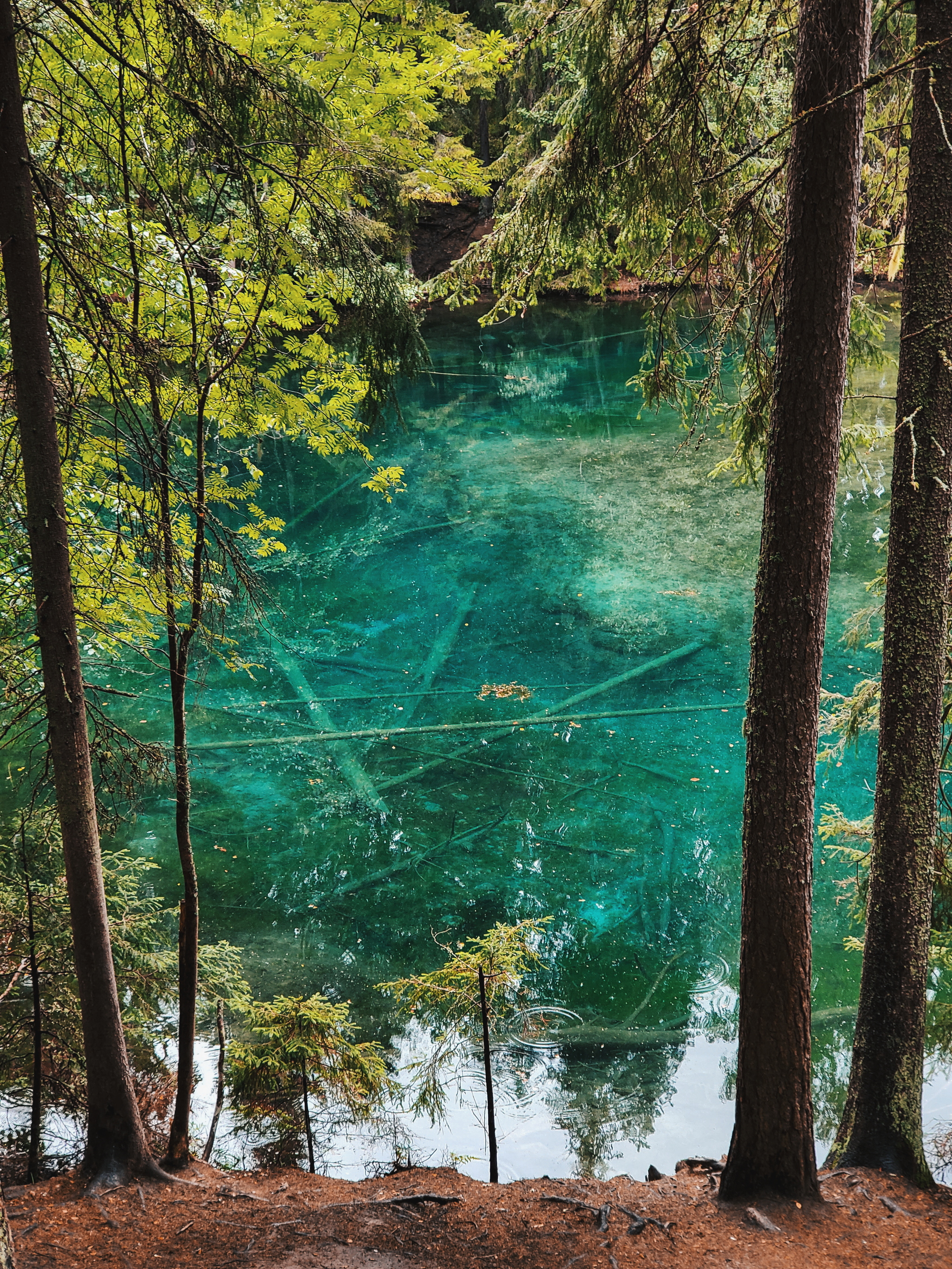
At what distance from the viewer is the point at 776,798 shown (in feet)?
12.1

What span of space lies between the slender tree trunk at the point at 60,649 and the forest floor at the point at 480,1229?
31 cm

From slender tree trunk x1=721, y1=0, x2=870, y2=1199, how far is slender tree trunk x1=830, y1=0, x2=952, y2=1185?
51cm

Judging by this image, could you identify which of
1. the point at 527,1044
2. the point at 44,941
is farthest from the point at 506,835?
the point at 44,941

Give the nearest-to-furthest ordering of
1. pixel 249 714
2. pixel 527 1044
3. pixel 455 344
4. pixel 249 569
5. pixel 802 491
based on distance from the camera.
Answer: pixel 802 491 < pixel 249 569 < pixel 527 1044 < pixel 249 714 < pixel 455 344

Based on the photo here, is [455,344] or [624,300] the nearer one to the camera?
[455,344]

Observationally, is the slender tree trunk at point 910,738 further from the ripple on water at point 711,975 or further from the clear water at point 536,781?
the ripple on water at point 711,975

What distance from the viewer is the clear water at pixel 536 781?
237 inches

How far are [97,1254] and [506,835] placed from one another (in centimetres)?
522

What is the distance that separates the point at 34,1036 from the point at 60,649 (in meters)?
2.09

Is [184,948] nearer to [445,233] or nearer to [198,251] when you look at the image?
[198,251]

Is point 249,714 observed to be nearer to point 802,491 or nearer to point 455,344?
point 802,491

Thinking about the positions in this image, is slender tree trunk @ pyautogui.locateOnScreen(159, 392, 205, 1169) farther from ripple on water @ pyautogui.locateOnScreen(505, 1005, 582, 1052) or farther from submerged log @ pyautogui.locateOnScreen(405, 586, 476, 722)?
submerged log @ pyautogui.locateOnScreen(405, 586, 476, 722)

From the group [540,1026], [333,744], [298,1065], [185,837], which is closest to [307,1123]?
[298,1065]

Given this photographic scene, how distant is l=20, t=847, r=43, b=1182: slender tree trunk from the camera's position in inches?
165
